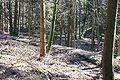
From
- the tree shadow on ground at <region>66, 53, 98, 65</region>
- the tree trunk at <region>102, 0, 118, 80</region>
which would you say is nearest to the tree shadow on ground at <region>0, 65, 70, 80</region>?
the tree trunk at <region>102, 0, 118, 80</region>

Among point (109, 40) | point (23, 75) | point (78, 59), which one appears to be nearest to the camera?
point (109, 40)

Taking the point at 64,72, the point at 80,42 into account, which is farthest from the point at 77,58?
the point at 80,42

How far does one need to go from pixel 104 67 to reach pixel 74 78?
8.39 feet

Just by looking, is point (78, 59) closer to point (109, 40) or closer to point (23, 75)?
point (23, 75)

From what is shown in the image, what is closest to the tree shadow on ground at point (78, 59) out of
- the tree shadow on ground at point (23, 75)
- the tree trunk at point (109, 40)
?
the tree shadow on ground at point (23, 75)

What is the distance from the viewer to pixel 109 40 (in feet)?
28.9

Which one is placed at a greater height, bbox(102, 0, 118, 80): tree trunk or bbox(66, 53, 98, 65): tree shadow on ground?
bbox(102, 0, 118, 80): tree trunk

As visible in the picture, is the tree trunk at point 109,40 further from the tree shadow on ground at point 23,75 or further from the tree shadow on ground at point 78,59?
the tree shadow on ground at point 78,59

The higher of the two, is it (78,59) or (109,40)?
(109,40)

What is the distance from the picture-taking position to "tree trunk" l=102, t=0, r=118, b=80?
28.6 ft

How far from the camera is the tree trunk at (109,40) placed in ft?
28.6

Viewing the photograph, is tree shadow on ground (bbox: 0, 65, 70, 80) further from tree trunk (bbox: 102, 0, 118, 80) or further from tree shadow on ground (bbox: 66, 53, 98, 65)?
tree shadow on ground (bbox: 66, 53, 98, 65)

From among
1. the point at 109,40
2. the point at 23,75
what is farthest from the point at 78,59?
the point at 109,40

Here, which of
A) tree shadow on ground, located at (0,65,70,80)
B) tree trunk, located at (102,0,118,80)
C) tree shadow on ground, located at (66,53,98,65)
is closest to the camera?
tree trunk, located at (102,0,118,80)
